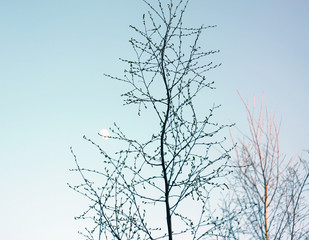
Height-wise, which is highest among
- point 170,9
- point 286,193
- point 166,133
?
point 170,9

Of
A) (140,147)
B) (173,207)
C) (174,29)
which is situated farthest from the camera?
(174,29)

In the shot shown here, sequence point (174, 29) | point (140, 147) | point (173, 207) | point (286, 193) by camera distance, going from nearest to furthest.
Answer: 1. point (173, 207)
2. point (140, 147)
3. point (174, 29)
4. point (286, 193)

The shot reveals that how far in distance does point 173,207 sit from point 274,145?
398cm

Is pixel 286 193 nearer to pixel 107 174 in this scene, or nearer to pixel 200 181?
pixel 200 181

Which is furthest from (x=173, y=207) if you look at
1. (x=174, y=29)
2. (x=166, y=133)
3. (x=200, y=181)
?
(x=174, y=29)

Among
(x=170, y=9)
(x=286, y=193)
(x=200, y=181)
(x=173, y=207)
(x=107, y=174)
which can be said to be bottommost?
(x=173, y=207)

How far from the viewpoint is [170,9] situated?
3.58m

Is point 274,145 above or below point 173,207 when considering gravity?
above

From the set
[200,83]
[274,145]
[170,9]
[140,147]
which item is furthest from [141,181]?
[274,145]

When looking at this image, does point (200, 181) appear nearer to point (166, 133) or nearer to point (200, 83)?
point (166, 133)

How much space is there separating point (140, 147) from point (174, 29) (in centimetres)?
155

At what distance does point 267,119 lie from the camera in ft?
20.6

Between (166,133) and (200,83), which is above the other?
(200,83)

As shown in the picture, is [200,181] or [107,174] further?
[107,174]
